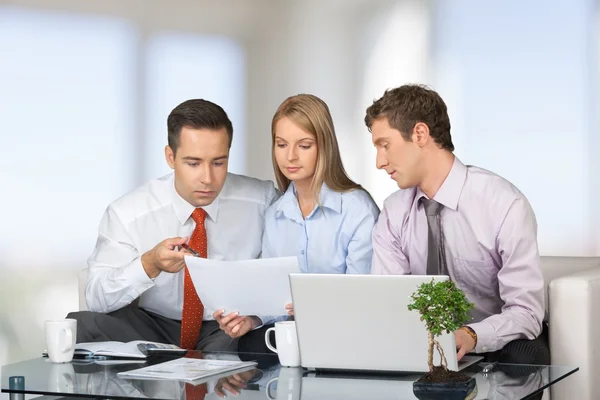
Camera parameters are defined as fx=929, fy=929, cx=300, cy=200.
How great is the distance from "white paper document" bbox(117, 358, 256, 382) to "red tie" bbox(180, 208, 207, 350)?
700mm

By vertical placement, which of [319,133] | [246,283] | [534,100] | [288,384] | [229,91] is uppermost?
[229,91]

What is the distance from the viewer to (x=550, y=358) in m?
2.75

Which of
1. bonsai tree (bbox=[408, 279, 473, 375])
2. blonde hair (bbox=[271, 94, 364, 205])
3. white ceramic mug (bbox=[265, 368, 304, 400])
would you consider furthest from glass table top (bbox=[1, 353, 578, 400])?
blonde hair (bbox=[271, 94, 364, 205])

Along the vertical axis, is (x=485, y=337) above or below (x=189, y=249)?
below

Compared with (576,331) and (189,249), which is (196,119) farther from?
(576,331)

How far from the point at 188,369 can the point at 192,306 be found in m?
0.89

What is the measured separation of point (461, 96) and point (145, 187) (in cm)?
201

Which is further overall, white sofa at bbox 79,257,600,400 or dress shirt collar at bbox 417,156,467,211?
dress shirt collar at bbox 417,156,467,211

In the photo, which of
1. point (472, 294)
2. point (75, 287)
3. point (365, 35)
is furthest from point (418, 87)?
point (75, 287)

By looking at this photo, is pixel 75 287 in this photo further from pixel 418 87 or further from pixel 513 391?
pixel 513 391

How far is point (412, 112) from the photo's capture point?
9.14ft

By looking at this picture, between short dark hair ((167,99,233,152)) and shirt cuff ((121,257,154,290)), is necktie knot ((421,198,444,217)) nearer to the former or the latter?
short dark hair ((167,99,233,152))

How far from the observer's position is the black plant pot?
1.82m

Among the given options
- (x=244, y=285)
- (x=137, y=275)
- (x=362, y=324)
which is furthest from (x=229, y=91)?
(x=362, y=324)
